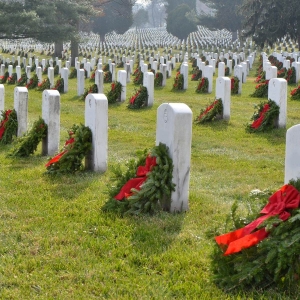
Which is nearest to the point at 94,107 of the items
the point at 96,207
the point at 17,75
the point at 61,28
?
the point at 96,207

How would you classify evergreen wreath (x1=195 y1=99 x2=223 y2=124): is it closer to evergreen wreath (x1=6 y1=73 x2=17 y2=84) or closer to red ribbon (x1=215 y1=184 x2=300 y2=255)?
red ribbon (x1=215 y1=184 x2=300 y2=255)

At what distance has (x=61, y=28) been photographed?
96.7 ft

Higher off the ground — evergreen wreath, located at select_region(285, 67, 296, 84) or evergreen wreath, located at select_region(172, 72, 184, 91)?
evergreen wreath, located at select_region(285, 67, 296, 84)

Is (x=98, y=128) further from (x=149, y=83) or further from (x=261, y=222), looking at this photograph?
(x=149, y=83)

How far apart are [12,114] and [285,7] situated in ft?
90.8

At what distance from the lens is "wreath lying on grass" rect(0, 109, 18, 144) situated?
31.8 ft

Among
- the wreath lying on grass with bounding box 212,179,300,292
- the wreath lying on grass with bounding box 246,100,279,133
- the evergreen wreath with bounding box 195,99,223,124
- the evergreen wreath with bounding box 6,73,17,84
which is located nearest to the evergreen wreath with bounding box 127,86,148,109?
the evergreen wreath with bounding box 195,99,223,124

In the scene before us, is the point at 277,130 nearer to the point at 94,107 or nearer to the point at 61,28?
the point at 94,107

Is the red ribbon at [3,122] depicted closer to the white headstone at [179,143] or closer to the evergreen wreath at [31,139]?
the evergreen wreath at [31,139]

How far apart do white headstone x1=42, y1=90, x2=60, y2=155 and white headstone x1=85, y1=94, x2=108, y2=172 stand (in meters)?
Result: 1.13

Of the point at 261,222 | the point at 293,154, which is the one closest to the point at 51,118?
the point at 293,154

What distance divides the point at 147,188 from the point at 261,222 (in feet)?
5.59

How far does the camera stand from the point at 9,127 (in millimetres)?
9695

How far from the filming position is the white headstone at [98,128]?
288 inches
